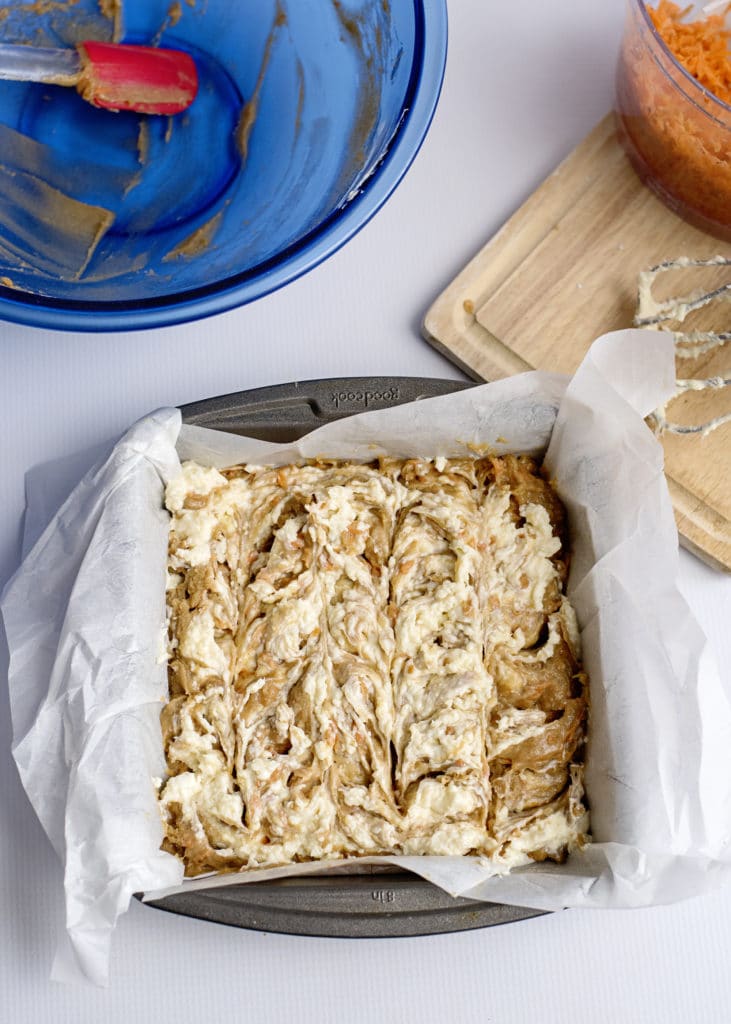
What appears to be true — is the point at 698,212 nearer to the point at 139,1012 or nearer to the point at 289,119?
the point at 289,119

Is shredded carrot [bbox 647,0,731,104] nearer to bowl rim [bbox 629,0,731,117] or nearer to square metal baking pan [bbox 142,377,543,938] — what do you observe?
bowl rim [bbox 629,0,731,117]

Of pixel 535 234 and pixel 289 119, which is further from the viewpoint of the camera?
pixel 535 234

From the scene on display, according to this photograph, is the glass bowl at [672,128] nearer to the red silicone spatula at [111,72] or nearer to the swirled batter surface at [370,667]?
the swirled batter surface at [370,667]

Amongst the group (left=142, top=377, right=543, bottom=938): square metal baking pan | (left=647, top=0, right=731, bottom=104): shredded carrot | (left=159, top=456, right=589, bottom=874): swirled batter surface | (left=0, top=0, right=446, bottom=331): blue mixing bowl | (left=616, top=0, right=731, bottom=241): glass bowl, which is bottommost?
(left=142, top=377, right=543, bottom=938): square metal baking pan

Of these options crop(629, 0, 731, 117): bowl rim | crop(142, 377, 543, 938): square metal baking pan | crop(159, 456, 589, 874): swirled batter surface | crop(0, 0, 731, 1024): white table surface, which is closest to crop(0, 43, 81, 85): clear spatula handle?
crop(0, 0, 731, 1024): white table surface

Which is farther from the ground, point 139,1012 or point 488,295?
point 488,295

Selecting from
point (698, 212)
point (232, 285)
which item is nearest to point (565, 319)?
point (698, 212)

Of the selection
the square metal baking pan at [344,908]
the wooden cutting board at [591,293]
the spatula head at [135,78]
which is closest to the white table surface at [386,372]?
the wooden cutting board at [591,293]
